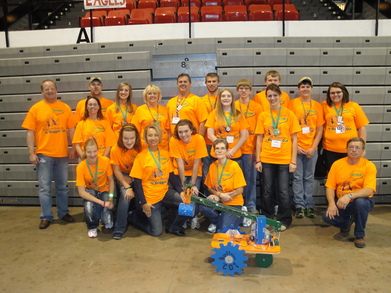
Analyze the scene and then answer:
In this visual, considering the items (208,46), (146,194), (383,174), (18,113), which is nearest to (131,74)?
(208,46)

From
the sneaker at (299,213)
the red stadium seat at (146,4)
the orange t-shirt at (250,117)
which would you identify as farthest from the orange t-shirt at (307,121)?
the red stadium seat at (146,4)

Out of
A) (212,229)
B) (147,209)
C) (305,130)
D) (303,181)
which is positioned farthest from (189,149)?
(303,181)

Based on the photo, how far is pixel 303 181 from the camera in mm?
4000

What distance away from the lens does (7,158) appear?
4734 millimetres

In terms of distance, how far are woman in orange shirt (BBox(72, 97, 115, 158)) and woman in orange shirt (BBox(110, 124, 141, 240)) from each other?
0.29m

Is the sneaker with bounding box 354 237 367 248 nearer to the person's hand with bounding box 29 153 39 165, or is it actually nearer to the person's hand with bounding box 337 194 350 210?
the person's hand with bounding box 337 194 350 210

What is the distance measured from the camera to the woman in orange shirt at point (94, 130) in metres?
3.78

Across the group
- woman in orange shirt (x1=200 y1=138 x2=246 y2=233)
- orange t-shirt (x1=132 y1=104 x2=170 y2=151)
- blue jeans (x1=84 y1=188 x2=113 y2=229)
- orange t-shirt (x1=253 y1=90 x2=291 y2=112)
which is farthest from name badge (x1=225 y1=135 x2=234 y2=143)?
blue jeans (x1=84 y1=188 x2=113 y2=229)

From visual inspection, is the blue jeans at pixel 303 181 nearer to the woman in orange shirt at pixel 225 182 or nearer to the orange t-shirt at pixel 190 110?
the woman in orange shirt at pixel 225 182

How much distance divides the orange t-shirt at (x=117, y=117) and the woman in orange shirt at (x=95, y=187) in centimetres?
44

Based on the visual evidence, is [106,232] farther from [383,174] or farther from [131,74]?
[383,174]

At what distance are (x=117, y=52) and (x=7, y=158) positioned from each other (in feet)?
6.96

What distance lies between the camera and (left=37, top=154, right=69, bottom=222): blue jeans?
3.85 metres

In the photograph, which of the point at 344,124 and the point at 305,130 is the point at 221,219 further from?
the point at 344,124
